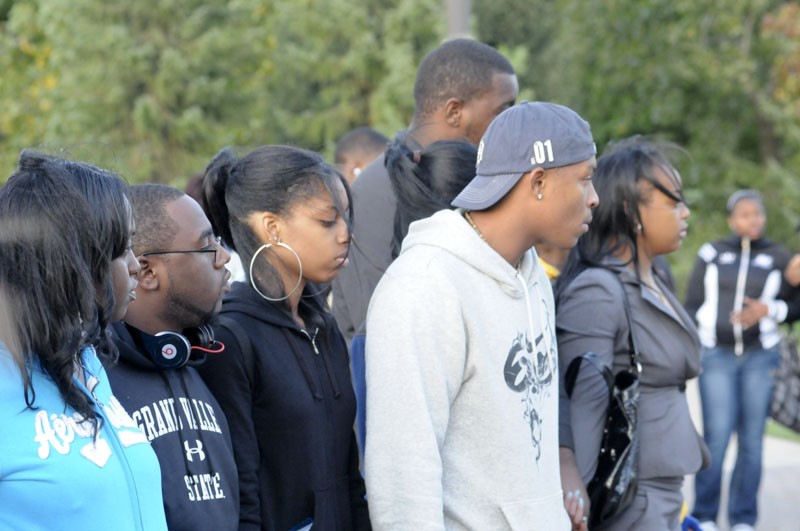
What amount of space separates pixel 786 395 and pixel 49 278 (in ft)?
21.2

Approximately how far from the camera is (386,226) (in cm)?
420

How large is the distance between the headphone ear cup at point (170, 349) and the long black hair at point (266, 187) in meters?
0.46

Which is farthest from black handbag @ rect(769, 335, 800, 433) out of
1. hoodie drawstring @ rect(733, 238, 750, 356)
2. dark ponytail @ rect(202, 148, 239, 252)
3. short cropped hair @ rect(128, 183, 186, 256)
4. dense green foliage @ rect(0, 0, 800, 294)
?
dense green foliage @ rect(0, 0, 800, 294)

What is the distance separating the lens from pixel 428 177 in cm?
363

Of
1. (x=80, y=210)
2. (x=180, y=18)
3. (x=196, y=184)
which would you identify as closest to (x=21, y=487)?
(x=80, y=210)

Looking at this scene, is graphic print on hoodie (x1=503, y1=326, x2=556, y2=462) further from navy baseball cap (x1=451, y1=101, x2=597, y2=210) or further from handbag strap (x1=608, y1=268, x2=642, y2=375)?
handbag strap (x1=608, y1=268, x2=642, y2=375)

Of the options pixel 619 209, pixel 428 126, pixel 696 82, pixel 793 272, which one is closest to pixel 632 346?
pixel 619 209

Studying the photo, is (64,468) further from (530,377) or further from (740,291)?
(740,291)

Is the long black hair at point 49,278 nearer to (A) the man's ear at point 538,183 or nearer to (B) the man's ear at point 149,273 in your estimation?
(B) the man's ear at point 149,273

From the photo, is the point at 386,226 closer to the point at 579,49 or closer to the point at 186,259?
the point at 186,259

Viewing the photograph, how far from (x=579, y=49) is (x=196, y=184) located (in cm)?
2352

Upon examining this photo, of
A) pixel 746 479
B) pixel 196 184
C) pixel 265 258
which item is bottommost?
pixel 746 479

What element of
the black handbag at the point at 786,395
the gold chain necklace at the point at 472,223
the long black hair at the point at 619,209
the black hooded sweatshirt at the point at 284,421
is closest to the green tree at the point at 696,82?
the black handbag at the point at 786,395

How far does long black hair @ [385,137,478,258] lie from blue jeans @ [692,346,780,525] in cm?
446
